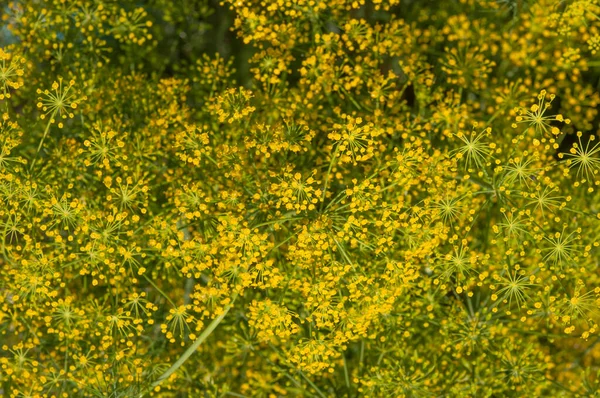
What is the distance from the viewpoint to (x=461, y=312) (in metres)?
7.02

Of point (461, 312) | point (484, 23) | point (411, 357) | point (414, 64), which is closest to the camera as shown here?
point (461, 312)

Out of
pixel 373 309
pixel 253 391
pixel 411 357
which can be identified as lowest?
pixel 253 391

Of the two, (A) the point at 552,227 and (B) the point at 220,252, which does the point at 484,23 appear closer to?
(A) the point at 552,227

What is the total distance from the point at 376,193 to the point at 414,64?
2.55 metres

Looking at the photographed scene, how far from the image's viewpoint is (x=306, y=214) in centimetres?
604

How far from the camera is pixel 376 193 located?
601 centimetres

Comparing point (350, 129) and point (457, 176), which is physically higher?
point (350, 129)

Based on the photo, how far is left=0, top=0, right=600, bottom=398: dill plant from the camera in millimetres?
6051

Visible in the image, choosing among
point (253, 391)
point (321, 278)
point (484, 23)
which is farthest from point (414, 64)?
point (253, 391)

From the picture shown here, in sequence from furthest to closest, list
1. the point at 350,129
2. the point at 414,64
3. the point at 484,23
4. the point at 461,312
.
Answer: the point at 484,23 < the point at 414,64 < the point at 461,312 < the point at 350,129

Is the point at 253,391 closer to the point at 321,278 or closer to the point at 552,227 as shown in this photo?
the point at 321,278

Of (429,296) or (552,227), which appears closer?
(429,296)

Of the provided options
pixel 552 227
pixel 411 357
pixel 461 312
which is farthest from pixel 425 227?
pixel 552 227

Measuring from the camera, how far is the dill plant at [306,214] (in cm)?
605
